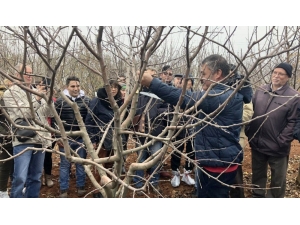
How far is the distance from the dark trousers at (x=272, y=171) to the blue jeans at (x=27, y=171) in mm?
2397

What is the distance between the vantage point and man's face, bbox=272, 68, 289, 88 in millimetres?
3156

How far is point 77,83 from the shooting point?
3693 millimetres

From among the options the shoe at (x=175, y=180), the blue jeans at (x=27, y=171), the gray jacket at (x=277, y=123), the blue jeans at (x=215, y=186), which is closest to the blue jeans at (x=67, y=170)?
the blue jeans at (x=27, y=171)

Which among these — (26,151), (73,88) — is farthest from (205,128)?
(73,88)

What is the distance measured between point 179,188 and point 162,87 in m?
2.74

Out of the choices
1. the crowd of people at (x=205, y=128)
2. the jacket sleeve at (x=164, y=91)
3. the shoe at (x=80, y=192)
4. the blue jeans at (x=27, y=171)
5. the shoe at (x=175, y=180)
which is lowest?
the shoe at (x=80, y=192)

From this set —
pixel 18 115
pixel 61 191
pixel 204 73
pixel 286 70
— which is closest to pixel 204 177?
pixel 204 73

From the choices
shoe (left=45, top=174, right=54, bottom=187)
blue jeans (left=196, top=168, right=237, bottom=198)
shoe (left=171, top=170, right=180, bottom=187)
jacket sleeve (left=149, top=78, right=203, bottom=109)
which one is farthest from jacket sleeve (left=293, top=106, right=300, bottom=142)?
shoe (left=45, top=174, right=54, bottom=187)

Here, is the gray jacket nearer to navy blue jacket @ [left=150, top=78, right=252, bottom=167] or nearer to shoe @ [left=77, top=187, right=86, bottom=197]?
navy blue jacket @ [left=150, top=78, right=252, bottom=167]

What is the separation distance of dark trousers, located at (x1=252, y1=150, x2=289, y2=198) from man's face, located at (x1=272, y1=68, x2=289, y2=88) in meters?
0.78

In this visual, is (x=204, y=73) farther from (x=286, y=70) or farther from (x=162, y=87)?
(x=286, y=70)

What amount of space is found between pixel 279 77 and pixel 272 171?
1025 mm

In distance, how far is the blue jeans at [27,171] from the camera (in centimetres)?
314

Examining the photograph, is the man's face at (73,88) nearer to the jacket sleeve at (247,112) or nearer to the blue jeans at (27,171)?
the blue jeans at (27,171)
